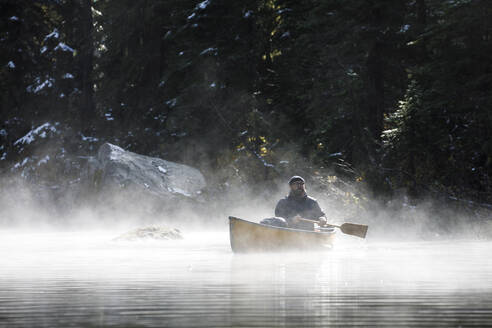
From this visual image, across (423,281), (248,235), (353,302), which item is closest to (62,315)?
(353,302)

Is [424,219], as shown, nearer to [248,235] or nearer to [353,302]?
[248,235]

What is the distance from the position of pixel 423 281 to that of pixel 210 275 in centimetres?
314

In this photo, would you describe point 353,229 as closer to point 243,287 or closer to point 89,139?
point 243,287

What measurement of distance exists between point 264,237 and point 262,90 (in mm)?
17521

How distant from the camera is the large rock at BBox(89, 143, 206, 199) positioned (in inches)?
1080

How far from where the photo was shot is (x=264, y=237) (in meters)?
16.0

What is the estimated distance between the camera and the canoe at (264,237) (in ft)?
52.2

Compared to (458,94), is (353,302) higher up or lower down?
lower down

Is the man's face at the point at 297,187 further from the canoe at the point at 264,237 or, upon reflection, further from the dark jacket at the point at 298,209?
the canoe at the point at 264,237

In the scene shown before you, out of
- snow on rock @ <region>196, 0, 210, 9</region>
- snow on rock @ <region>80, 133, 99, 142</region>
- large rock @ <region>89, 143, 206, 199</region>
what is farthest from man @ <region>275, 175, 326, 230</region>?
snow on rock @ <region>80, 133, 99, 142</region>

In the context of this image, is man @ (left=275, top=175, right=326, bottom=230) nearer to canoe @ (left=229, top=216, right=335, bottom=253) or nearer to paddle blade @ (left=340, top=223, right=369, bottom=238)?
paddle blade @ (left=340, top=223, right=369, bottom=238)

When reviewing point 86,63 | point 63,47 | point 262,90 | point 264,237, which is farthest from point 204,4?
point 264,237

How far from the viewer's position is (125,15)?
3534 centimetres

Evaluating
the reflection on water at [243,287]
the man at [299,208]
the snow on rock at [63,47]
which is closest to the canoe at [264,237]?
the reflection on water at [243,287]
